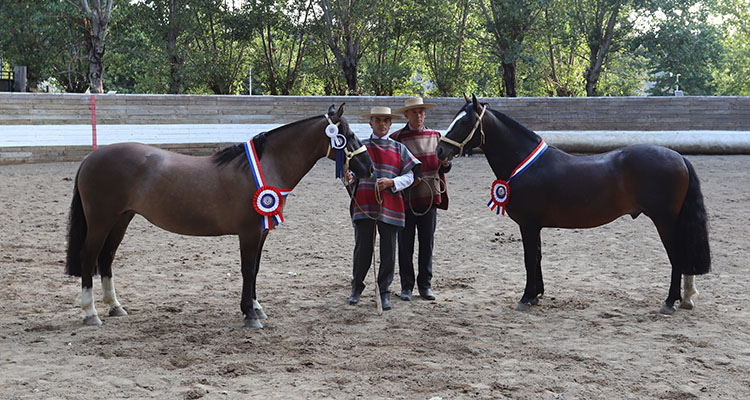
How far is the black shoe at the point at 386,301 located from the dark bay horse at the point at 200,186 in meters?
1.12

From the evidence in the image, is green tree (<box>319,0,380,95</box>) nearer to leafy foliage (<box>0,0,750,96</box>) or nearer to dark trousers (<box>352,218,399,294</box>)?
leafy foliage (<box>0,0,750,96</box>)

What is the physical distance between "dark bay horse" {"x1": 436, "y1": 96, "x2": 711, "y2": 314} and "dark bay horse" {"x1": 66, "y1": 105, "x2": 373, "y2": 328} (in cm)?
119

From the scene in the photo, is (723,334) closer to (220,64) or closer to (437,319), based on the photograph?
(437,319)

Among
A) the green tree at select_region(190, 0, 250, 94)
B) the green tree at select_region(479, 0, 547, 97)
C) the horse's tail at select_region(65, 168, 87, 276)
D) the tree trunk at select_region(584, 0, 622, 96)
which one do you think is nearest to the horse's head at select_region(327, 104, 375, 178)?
the horse's tail at select_region(65, 168, 87, 276)

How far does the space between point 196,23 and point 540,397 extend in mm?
21048

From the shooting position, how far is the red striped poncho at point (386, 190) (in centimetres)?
609

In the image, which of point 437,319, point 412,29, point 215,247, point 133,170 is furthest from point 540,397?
point 412,29

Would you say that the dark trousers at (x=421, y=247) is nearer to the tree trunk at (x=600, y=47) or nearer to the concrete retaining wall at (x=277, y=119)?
the concrete retaining wall at (x=277, y=119)

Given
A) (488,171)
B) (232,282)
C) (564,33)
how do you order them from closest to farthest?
1. (232,282)
2. (488,171)
3. (564,33)

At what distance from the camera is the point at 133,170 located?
5.60 m

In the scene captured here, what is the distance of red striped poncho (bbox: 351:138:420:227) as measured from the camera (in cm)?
609

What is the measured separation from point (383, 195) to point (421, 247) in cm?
80

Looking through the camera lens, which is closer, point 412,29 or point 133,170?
point 133,170

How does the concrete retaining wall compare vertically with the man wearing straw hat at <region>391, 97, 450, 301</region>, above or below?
above
